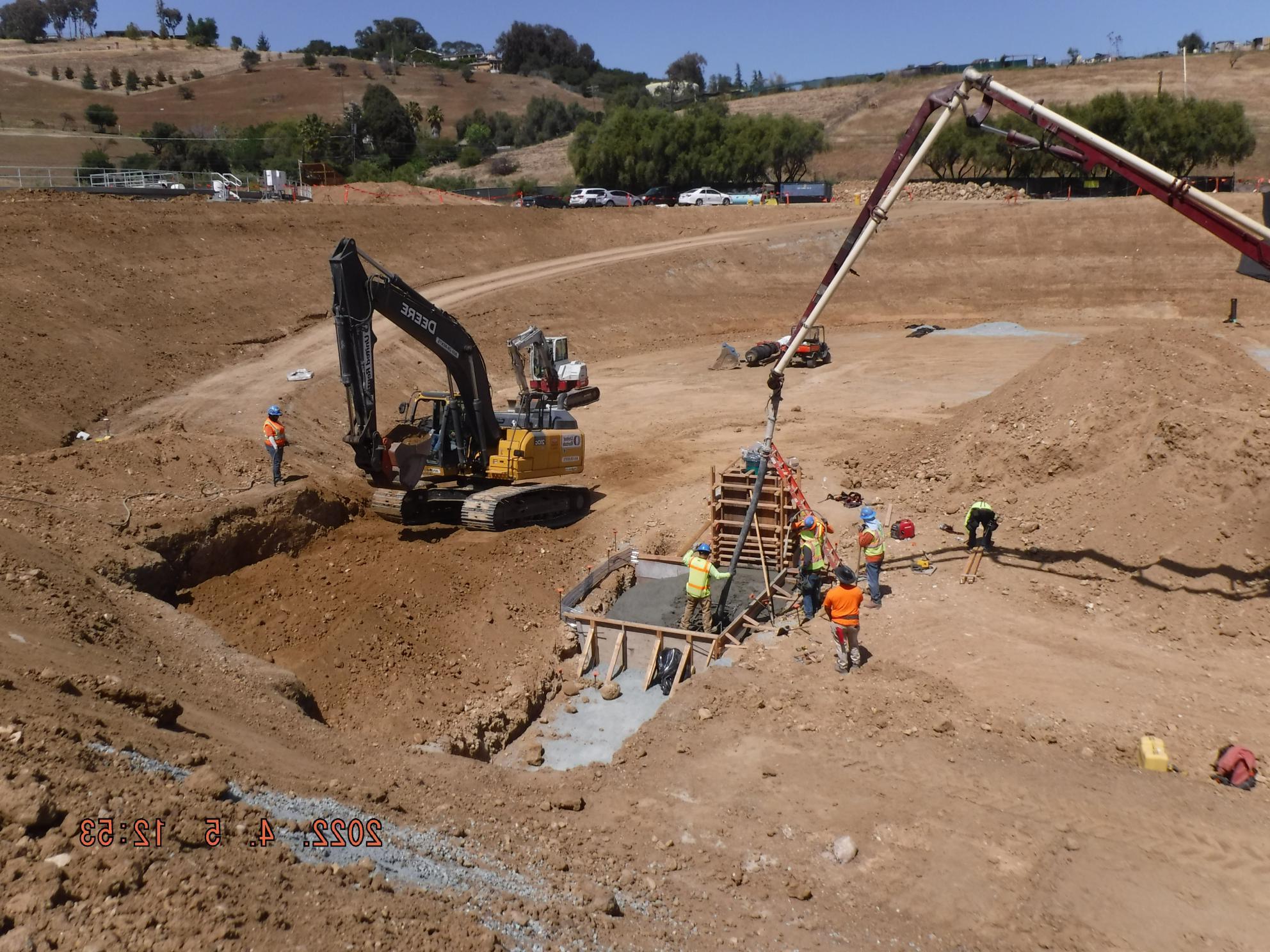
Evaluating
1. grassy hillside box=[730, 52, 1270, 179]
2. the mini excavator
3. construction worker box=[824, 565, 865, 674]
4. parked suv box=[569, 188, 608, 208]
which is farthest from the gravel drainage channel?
grassy hillside box=[730, 52, 1270, 179]

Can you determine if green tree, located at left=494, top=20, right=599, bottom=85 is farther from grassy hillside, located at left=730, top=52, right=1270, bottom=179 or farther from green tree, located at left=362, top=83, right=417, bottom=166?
green tree, located at left=362, top=83, right=417, bottom=166

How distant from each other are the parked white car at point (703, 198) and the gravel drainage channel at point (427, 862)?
53892mm

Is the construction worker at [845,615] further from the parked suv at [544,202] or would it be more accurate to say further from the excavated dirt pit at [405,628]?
the parked suv at [544,202]

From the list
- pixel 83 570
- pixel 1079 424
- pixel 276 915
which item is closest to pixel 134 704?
pixel 276 915

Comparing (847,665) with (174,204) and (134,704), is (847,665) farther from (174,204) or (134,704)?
(174,204)

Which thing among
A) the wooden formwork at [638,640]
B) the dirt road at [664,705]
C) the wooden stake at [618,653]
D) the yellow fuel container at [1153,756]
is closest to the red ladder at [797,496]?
the wooden formwork at [638,640]

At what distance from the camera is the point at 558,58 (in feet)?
498

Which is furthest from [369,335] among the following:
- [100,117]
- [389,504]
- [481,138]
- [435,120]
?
[100,117]

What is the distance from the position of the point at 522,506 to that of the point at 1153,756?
10.6 m

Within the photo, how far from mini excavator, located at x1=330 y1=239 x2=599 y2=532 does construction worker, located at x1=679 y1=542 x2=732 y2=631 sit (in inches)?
184

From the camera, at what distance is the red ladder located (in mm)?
14938

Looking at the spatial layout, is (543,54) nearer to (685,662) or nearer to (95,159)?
(95,159)

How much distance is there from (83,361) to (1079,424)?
22.5m

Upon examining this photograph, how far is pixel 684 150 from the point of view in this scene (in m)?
63.8
